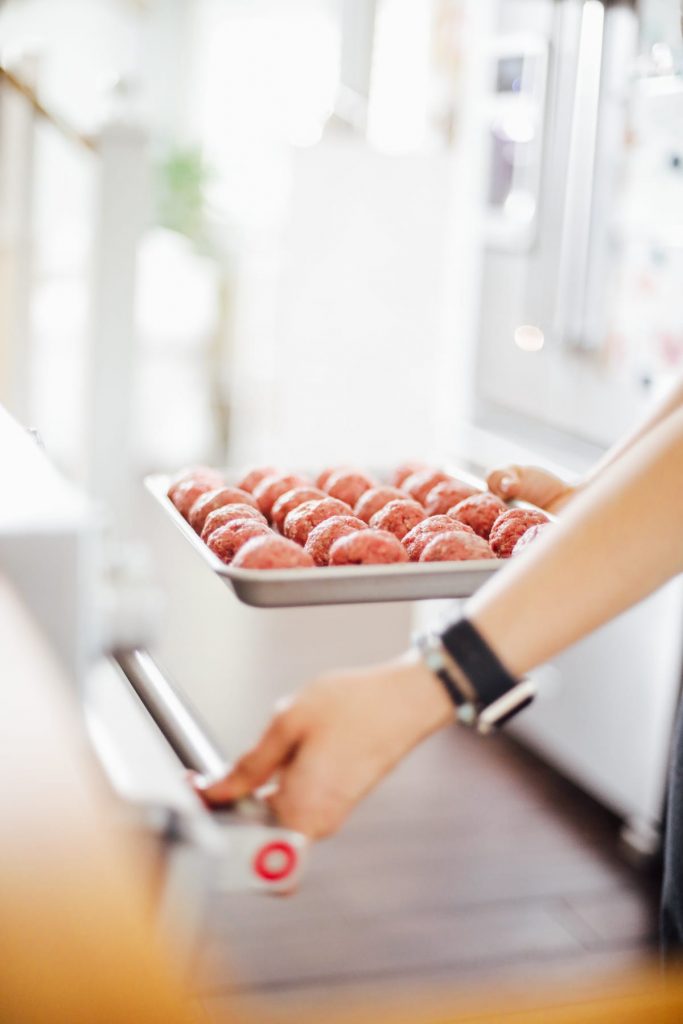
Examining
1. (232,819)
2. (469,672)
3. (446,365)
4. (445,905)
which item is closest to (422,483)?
(469,672)

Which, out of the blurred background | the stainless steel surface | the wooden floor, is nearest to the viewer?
the stainless steel surface

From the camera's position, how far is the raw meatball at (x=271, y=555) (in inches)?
31.7

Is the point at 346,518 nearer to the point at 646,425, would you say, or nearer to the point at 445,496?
the point at 445,496

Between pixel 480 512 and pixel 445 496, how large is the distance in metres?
0.06

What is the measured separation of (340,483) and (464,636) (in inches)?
14.3

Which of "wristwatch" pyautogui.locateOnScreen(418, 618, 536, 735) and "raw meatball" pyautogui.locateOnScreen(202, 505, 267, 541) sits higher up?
"raw meatball" pyautogui.locateOnScreen(202, 505, 267, 541)

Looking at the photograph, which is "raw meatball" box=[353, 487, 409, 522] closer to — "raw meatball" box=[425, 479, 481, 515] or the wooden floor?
"raw meatball" box=[425, 479, 481, 515]

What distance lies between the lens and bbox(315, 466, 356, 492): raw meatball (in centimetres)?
106

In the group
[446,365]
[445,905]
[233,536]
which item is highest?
[233,536]

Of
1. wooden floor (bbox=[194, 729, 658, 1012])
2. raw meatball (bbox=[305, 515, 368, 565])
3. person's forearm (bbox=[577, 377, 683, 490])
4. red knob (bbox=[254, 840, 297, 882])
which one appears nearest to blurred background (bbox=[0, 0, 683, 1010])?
wooden floor (bbox=[194, 729, 658, 1012])

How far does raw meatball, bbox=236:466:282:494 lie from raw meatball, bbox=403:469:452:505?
0.11 m

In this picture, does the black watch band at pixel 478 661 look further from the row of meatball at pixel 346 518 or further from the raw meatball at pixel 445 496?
the raw meatball at pixel 445 496

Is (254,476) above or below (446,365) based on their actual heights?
above

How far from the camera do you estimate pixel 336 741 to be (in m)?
0.66
